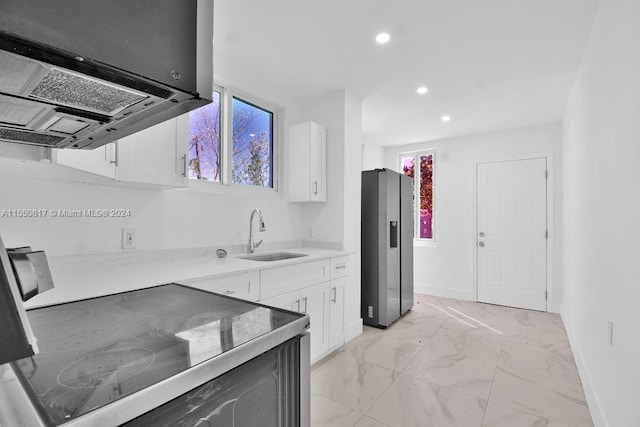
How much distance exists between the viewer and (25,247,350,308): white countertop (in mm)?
1331

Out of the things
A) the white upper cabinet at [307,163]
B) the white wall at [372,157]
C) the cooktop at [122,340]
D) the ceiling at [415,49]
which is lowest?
the cooktop at [122,340]

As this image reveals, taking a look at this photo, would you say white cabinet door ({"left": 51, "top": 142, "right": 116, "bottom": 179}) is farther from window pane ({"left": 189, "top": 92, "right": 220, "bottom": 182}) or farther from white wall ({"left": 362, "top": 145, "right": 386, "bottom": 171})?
white wall ({"left": 362, "top": 145, "right": 386, "bottom": 171})

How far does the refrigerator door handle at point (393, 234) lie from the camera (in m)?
3.61

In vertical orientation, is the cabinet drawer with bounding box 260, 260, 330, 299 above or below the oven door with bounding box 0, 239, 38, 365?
below

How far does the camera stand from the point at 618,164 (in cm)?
152

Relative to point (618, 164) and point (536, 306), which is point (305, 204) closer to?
point (618, 164)

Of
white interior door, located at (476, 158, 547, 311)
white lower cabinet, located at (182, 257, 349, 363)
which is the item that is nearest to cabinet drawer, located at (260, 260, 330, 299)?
white lower cabinet, located at (182, 257, 349, 363)

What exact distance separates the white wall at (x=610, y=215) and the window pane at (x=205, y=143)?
260 centimetres

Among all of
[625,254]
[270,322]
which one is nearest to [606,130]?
[625,254]

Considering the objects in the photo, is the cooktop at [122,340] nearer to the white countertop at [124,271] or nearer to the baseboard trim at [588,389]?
the white countertop at [124,271]

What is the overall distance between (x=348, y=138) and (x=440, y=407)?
238cm

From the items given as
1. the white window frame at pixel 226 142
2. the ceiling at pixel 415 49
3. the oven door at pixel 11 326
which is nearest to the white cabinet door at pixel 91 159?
the white window frame at pixel 226 142

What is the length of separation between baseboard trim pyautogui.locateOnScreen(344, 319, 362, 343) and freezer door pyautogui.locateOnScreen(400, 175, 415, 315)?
0.80 meters

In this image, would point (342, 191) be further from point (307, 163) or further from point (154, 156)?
point (154, 156)
